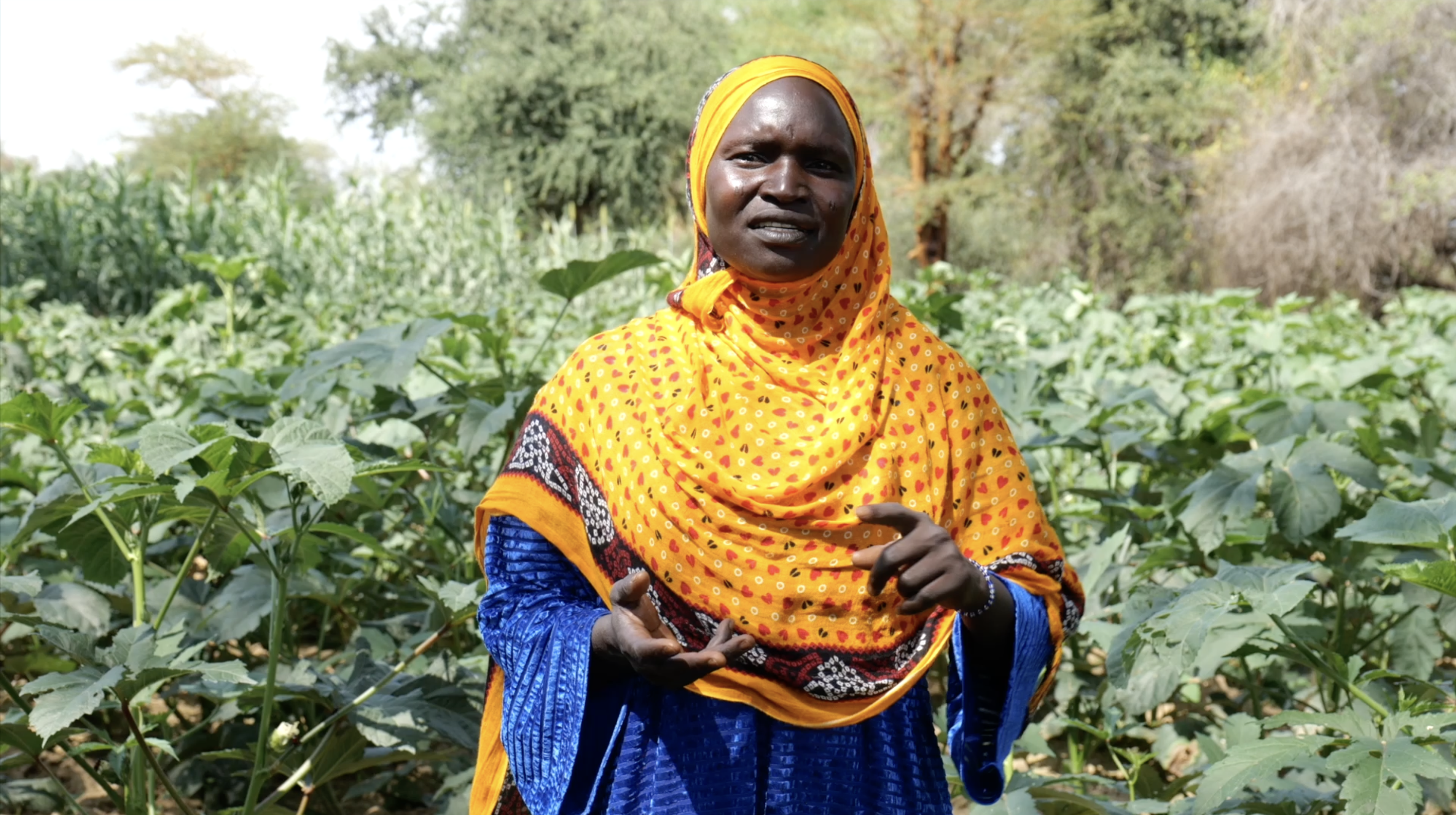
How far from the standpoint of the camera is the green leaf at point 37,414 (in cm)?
188

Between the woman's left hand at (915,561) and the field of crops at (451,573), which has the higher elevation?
the woman's left hand at (915,561)

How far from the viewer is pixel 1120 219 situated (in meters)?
26.8

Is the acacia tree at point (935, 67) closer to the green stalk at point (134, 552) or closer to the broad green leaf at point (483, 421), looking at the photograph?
the broad green leaf at point (483, 421)

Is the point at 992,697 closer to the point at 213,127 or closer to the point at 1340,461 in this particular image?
the point at 1340,461

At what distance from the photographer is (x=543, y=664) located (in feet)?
4.67

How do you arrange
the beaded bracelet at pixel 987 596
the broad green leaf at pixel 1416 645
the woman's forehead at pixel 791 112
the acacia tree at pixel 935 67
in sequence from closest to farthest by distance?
1. the beaded bracelet at pixel 987 596
2. the woman's forehead at pixel 791 112
3. the broad green leaf at pixel 1416 645
4. the acacia tree at pixel 935 67

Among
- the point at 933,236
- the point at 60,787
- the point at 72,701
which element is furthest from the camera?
the point at 933,236

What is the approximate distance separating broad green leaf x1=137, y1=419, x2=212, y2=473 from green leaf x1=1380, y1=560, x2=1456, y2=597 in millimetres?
1469

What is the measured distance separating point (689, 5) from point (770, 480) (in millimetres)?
35922

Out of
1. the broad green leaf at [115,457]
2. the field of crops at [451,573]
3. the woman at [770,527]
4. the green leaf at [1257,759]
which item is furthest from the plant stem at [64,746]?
the green leaf at [1257,759]

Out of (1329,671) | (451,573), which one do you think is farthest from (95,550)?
(1329,671)

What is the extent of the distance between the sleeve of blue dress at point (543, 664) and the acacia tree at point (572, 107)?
87.2ft

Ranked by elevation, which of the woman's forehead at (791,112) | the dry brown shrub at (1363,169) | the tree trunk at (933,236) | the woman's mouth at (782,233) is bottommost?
the tree trunk at (933,236)

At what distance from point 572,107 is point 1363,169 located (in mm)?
16982
